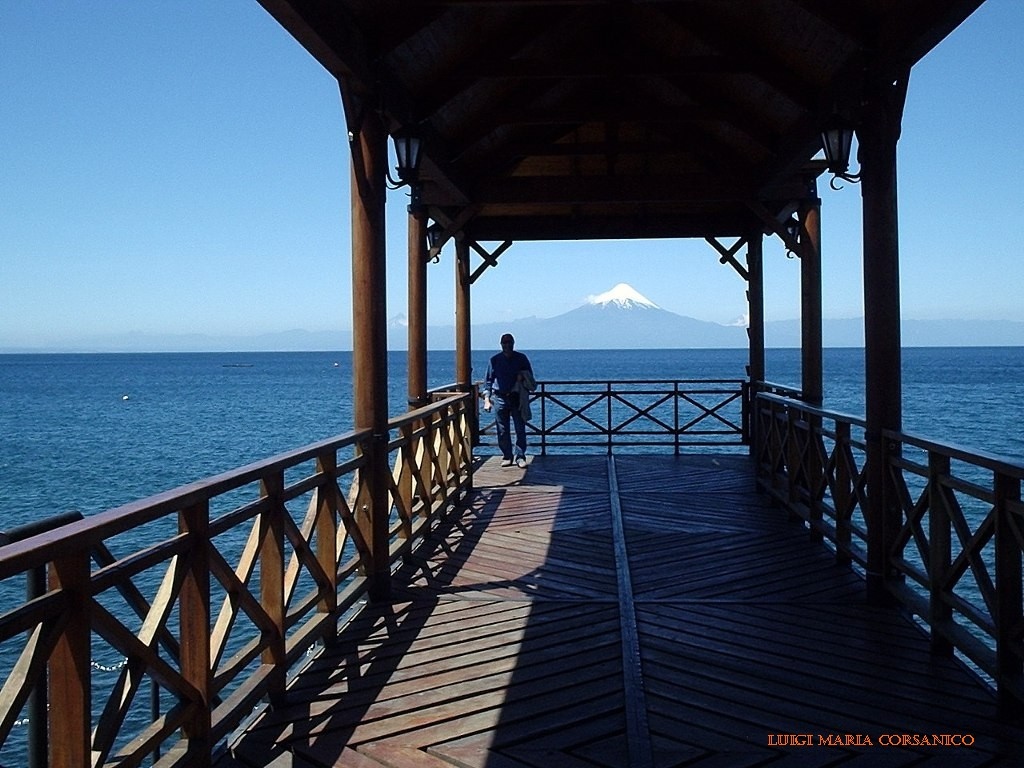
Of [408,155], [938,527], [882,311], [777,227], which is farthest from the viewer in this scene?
[777,227]

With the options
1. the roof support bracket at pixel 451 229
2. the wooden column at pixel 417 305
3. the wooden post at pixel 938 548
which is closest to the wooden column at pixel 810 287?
the roof support bracket at pixel 451 229

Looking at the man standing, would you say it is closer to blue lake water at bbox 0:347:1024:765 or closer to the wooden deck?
the wooden deck

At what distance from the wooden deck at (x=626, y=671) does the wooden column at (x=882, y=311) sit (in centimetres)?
36

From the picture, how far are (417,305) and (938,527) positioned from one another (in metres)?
4.95

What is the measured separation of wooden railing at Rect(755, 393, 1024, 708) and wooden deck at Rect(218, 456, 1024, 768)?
0.14 meters

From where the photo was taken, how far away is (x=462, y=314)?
10.4 metres

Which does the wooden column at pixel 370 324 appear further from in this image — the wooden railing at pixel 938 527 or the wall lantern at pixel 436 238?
the wall lantern at pixel 436 238

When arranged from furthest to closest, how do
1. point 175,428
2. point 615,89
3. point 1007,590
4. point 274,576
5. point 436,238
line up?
point 175,428
point 436,238
point 615,89
point 274,576
point 1007,590

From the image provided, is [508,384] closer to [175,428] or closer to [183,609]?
[183,609]

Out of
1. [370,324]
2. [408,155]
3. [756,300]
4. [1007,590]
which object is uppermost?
[408,155]

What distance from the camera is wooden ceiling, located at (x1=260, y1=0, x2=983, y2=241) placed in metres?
4.52

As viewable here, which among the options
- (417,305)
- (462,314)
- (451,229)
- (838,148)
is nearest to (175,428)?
(462,314)

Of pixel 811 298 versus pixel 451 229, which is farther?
pixel 451 229

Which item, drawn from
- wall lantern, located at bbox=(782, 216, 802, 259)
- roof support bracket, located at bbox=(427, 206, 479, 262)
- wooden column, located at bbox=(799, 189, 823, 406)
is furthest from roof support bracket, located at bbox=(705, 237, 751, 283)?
roof support bracket, located at bbox=(427, 206, 479, 262)
